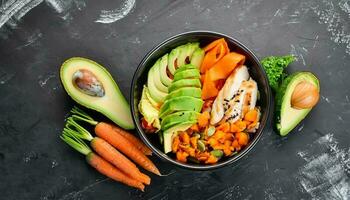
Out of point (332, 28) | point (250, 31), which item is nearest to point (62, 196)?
point (250, 31)

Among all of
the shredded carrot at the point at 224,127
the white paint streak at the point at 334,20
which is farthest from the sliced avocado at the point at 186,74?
the white paint streak at the point at 334,20

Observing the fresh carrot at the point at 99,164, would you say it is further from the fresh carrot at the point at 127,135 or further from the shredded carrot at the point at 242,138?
the shredded carrot at the point at 242,138

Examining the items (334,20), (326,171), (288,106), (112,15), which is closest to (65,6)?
(112,15)

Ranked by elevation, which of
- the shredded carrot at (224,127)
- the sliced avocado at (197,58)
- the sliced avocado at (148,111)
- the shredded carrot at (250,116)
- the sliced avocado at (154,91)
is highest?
the sliced avocado at (197,58)

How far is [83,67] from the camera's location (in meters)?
2.23

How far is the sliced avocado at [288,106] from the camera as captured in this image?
2.24 meters

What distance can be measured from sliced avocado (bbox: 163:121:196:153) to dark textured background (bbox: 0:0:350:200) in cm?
25

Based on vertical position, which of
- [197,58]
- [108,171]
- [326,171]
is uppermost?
[197,58]

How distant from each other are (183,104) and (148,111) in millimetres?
186

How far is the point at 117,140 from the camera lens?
7.62 feet

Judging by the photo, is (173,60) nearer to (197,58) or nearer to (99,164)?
(197,58)

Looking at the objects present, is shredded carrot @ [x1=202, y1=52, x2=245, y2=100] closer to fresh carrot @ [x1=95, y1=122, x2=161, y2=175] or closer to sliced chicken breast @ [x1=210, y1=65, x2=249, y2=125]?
sliced chicken breast @ [x1=210, y1=65, x2=249, y2=125]

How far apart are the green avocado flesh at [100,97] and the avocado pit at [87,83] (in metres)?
0.02

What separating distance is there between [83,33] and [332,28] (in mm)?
1053
